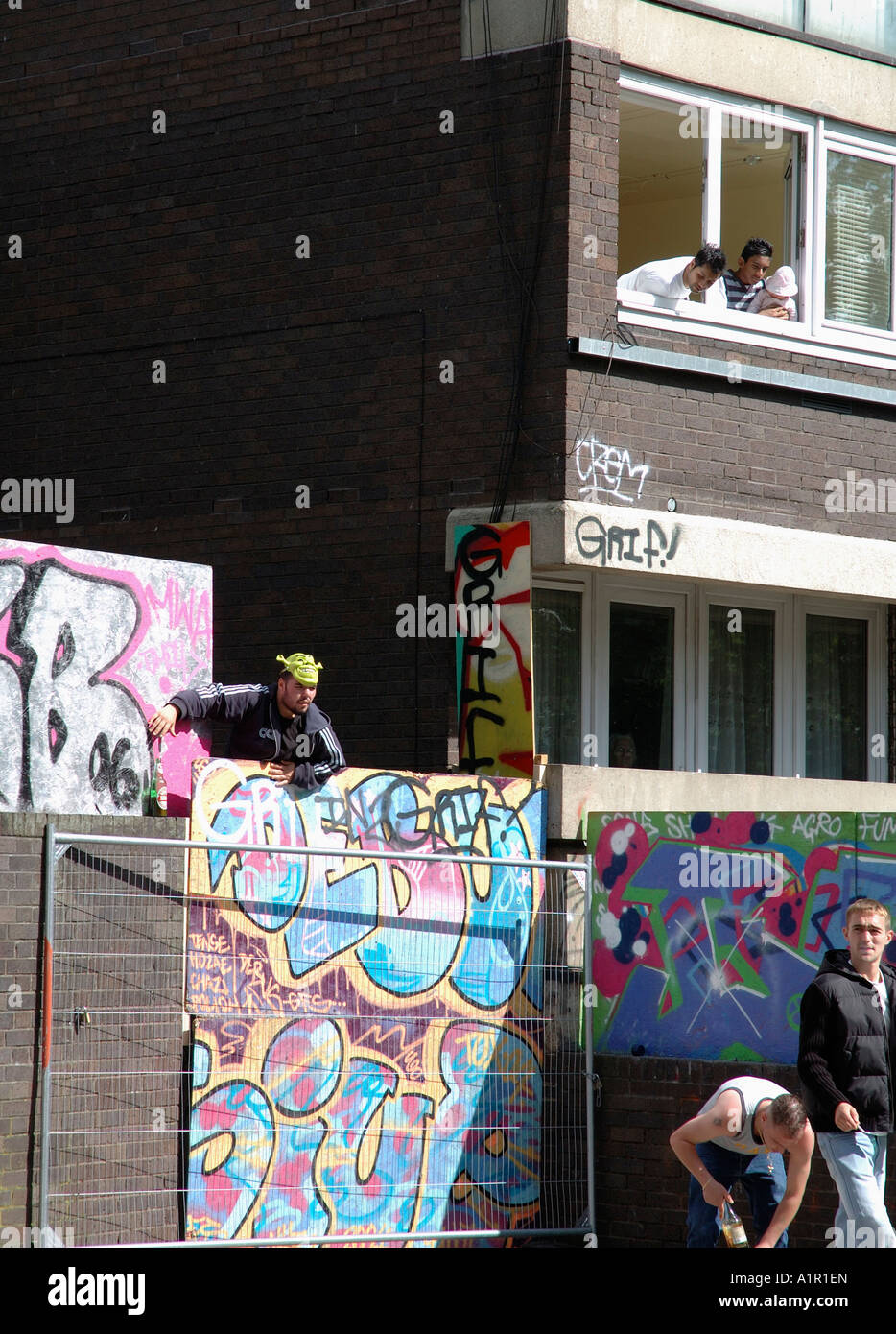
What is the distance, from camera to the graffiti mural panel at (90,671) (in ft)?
31.1

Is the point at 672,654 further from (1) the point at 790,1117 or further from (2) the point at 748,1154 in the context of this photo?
(1) the point at 790,1117

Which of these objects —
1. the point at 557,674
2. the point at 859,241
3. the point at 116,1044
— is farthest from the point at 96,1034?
the point at 859,241

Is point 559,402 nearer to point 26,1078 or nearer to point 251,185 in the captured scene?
point 251,185

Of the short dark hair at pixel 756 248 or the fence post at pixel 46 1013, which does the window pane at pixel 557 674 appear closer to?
the short dark hair at pixel 756 248

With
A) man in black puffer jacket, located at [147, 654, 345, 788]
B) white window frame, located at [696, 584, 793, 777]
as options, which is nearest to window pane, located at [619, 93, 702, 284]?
white window frame, located at [696, 584, 793, 777]

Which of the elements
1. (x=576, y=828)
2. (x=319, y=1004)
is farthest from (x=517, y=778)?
(x=319, y=1004)

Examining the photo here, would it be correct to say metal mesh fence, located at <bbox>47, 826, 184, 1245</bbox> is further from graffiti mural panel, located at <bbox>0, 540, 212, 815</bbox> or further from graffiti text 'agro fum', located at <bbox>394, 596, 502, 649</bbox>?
graffiti text 'agro fum', located at <bbox>394, 596, 502, 649</bbox>

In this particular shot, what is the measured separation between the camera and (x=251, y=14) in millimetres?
13375

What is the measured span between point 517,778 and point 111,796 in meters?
2.83

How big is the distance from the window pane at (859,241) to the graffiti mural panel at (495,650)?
3.17m

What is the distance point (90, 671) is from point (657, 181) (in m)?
6.91

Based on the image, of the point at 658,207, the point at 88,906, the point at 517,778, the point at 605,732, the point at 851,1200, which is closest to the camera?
the point at 851,1200

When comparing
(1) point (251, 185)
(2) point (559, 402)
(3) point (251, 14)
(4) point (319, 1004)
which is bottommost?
(4) point (319, 1004)

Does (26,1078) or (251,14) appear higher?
(251,14)
